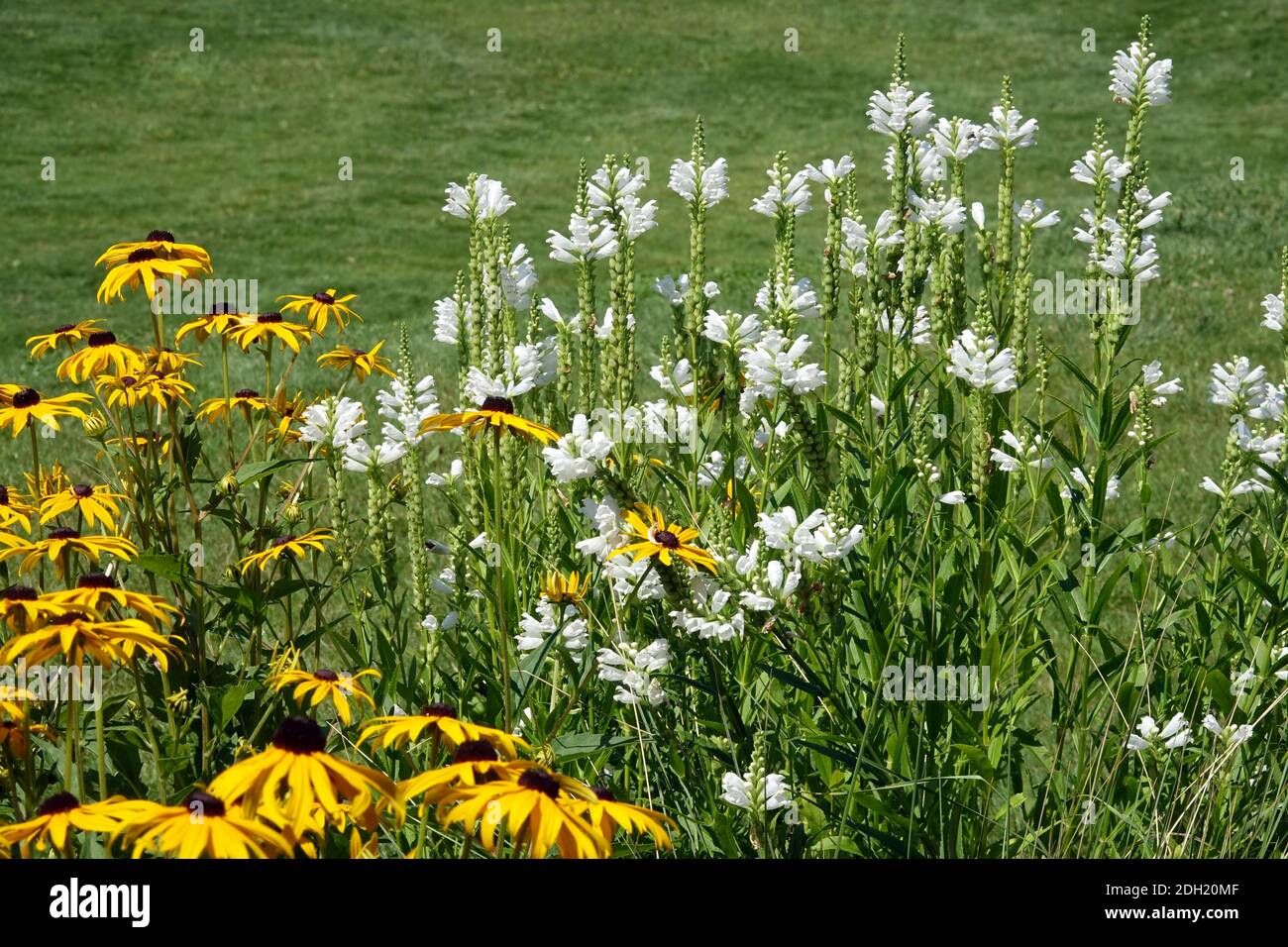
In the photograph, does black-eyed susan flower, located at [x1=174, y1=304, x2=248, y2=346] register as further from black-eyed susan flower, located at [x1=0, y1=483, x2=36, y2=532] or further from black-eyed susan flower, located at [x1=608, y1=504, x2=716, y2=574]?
black-eyed susan flower, located at [x1=608, y1=504, x2=716, y2=574]

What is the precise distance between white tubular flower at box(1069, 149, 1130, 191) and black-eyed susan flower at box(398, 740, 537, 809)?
1934 millimetres

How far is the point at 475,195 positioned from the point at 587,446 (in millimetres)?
674

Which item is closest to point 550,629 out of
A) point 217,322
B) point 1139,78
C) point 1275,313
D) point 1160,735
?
point 217,322

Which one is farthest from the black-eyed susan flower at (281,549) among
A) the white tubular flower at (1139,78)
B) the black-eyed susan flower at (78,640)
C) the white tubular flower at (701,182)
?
the white tubular flower at (1139,78)

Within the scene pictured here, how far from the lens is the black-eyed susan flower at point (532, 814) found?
5.68ft

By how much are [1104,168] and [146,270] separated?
2.10 meters

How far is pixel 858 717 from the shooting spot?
9.14 feet

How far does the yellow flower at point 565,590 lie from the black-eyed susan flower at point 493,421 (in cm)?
39

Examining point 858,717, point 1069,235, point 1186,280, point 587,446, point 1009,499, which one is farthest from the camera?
point 1069,235

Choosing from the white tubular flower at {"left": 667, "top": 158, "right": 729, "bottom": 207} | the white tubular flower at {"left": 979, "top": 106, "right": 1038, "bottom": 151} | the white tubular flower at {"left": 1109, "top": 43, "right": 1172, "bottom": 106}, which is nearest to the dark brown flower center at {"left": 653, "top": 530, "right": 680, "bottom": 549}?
the white tubular flower at {"left": 667, "top": 158, "right": 729, "bottom": 207}

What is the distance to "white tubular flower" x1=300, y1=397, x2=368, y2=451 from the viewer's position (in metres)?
3.05

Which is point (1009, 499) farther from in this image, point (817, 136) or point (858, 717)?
point (817, 136)

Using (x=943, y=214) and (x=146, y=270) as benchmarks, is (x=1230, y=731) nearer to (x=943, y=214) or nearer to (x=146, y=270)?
(x=943, y=214)
